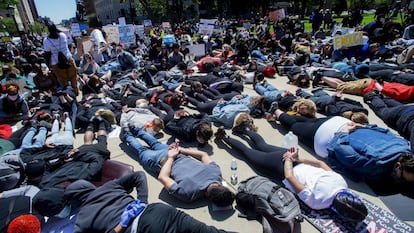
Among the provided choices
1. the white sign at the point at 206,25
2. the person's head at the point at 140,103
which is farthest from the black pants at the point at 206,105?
the white sign at the point at 206,25

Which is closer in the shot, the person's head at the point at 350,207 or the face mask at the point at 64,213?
the person's head at the point at 350,207

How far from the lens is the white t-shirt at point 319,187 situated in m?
2.52

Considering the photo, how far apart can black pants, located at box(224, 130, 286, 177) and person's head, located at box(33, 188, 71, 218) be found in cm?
249

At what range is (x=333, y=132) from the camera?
3445 millimetres

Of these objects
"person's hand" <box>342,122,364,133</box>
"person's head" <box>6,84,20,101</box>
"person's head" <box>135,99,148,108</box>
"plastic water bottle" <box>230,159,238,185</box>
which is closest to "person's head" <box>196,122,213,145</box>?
"plastic water bottle" <box>230,159,238,185</box>

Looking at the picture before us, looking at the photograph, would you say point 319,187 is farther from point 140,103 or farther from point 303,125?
point 140,103

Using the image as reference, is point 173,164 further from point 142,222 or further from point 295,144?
point 295,144

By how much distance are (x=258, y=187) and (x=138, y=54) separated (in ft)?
39.4

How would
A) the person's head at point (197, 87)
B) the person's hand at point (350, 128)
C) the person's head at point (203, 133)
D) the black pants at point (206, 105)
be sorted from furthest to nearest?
the person's head at point (197, 87) → the black pants at point (206, 105) → the person's head at point (203, 133) → the person's hand at point (350, 128)

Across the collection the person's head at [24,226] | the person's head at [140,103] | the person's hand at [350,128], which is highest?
the person's head at [24,226]

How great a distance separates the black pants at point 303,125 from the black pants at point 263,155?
0.66 meters

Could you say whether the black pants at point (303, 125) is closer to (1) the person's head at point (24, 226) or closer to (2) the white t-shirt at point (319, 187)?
(2) the white t-shirt at point (319, 187)

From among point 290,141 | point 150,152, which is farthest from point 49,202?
point 290,141

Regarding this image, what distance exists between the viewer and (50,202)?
2.58m
